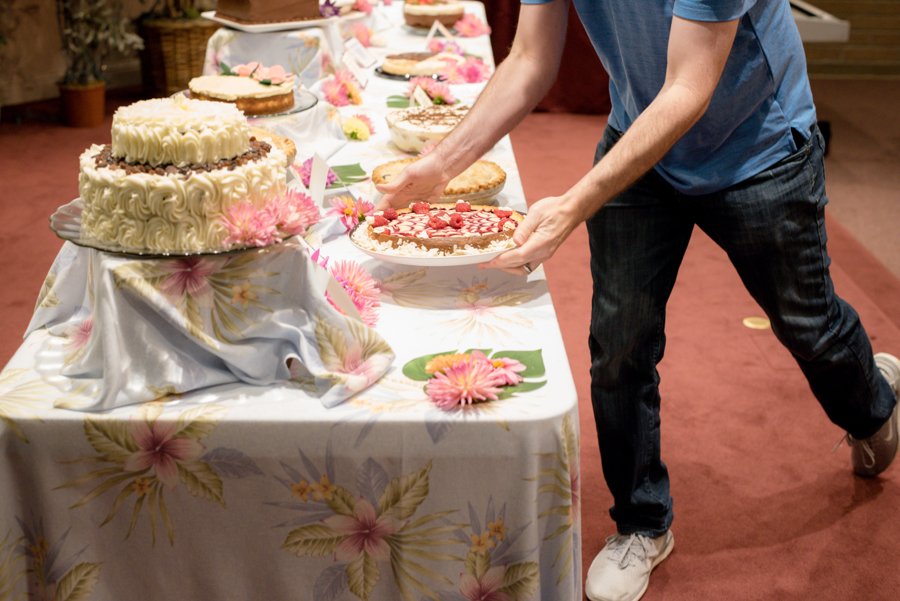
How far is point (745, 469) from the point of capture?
191 centimetres

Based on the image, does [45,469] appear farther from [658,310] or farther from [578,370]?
[578,370]

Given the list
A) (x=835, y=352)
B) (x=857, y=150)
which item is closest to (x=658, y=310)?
(x=835, y=352)

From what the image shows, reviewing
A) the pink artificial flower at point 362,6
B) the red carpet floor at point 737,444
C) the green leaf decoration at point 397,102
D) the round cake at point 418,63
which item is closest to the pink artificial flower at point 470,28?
the pink artificial flower at point 362,6

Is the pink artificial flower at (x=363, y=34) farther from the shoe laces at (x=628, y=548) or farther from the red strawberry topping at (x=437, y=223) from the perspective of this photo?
the shoe laces at (x=628, y=548)

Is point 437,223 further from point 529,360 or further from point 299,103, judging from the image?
point 299,103

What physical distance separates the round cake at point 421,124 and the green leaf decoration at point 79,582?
3.75 ft

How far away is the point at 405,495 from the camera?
3.13ft

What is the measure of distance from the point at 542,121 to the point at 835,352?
366 centimetres

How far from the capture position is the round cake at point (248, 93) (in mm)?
1783

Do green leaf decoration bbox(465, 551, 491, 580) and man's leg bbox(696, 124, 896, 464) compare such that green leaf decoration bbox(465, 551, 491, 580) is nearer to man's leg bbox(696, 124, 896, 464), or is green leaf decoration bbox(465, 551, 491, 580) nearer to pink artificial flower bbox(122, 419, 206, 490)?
pink artificial flower bbox(122, 419, 206, 490)

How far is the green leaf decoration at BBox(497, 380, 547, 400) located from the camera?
0.98m

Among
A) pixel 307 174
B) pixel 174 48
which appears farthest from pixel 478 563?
pixel 174 48

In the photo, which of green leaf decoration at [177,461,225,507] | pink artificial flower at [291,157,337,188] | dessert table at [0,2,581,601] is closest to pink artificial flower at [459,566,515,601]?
dessert table at [0,2,581,601]

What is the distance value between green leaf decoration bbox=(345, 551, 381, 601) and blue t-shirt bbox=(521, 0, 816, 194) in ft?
2.48
